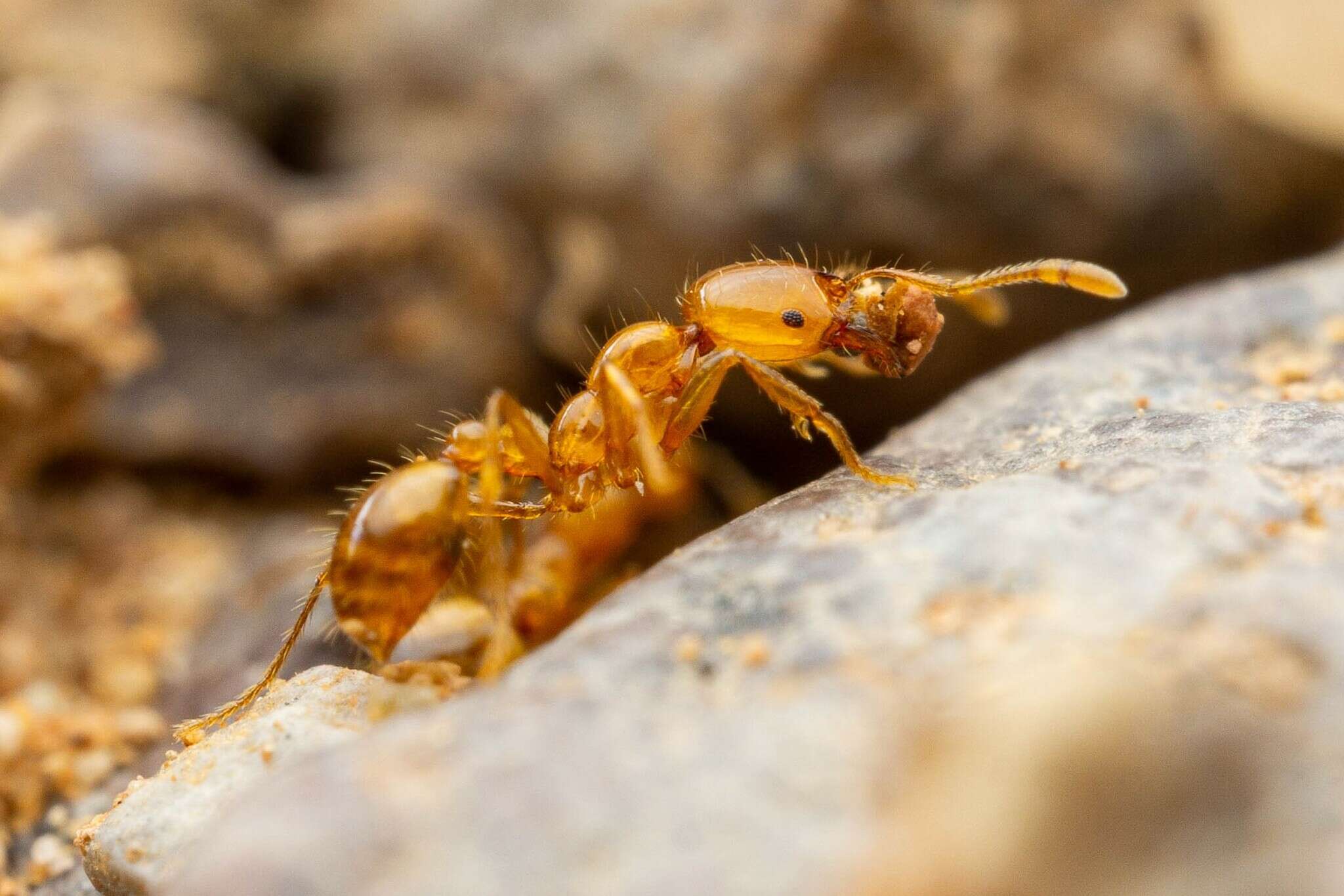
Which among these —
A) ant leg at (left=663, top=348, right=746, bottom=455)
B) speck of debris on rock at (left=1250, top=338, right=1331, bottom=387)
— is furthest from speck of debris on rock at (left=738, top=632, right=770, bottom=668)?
speck of debris on rock at (left=1250, top=338, right=1331, bottom=387)

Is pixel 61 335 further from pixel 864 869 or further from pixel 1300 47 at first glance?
pixel 1300 47

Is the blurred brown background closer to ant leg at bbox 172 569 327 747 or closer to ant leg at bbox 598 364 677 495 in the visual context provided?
ant leg at bbox 598 364 677 495

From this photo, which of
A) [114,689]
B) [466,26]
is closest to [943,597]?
[114,689]

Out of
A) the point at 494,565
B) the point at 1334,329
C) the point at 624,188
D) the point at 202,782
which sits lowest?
the point at 1334,329

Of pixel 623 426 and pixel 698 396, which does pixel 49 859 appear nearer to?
pixel 623 426

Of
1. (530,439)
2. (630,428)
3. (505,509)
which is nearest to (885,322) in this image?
(630,428)

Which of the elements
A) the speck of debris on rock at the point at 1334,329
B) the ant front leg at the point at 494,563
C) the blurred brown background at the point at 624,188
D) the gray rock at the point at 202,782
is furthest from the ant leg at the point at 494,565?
the speck of debris on rock at the point at 1334,329

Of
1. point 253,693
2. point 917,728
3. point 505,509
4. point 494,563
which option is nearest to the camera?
point 917,728

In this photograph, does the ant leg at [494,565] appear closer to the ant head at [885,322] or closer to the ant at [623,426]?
the ant at [623,426]
